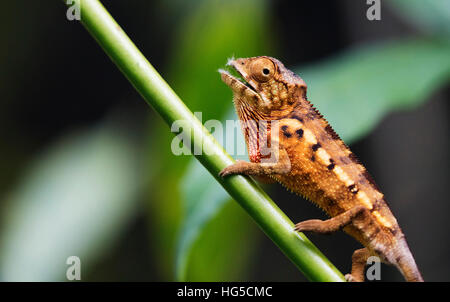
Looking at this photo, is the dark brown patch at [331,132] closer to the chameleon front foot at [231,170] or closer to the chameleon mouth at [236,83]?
the chameleon mouth at [236,83]

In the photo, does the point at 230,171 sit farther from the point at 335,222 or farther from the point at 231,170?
the point at 335,222

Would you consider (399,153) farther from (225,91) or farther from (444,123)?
(225,91)

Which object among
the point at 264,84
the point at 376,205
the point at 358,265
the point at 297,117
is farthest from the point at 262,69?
the point at 358,265

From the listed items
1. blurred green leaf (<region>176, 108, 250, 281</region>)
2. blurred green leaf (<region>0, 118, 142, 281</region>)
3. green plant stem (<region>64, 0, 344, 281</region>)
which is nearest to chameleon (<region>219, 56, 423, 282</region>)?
blurred green leaf (<region>176, 108, 250, 281</region>)

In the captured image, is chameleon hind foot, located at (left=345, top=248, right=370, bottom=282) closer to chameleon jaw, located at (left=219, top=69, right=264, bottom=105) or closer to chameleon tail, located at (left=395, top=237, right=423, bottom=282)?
chameleon tail, located at (left=395, top=237, right=423, bottom=282)

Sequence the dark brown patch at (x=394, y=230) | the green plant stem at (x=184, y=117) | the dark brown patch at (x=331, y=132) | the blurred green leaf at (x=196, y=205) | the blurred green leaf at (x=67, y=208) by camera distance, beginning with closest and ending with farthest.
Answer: the green plant stem at (x=184, y=117), the blurred green leaf at (x=196, y=205), the dark brown patch at (x=394, y=230), the dark brown patch at (x=331, y=132), the blurred green leaf at (x=67, y=208)

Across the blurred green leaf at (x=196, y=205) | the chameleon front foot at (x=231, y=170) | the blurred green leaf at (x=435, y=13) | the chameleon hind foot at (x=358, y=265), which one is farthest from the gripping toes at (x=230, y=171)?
the blurred green leaf at (x=435, y=13)
